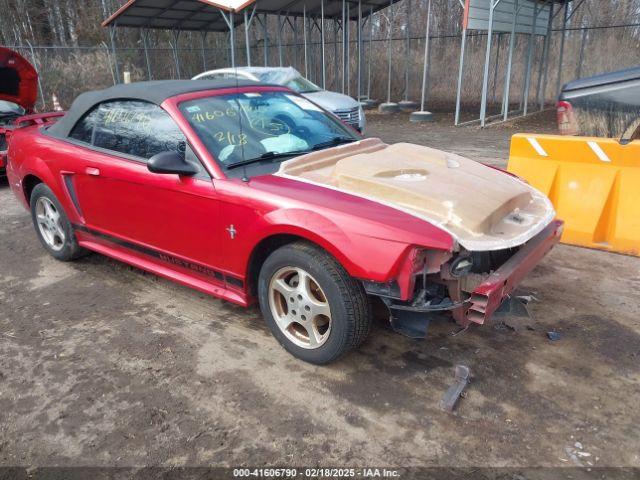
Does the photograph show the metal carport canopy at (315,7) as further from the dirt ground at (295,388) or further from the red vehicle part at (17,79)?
the dirt ground at (295,388)

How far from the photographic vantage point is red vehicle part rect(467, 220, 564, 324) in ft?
8.52

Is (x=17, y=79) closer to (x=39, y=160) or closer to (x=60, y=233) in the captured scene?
(x=39, y=160)

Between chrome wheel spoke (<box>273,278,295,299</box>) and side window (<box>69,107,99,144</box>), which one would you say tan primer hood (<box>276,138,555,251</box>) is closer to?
chrome wheel spoke (<box>273,278,295,299</box>)

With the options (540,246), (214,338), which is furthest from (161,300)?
(540,246)

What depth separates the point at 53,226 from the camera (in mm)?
4664

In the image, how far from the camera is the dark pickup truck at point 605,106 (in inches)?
208

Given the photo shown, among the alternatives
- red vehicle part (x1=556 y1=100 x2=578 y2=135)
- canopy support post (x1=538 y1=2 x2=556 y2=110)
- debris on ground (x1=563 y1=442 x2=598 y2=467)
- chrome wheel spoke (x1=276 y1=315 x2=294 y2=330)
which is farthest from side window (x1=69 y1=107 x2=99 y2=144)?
canopy support post (x1=538 y1=2 x2=556 y2=110)

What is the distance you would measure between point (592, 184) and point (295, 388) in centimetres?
359

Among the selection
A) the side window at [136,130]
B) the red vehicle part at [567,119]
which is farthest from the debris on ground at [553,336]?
the red vehicle part at [567,119]

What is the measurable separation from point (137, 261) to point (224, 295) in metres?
1.01

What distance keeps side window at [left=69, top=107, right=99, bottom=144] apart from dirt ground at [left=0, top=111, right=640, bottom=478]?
131 cm

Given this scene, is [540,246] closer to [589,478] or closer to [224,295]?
[589,478]

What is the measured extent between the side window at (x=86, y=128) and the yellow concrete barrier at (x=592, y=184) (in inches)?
163

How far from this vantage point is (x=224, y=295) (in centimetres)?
336
